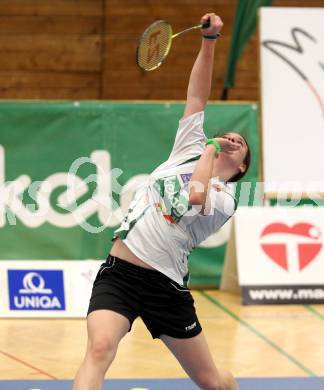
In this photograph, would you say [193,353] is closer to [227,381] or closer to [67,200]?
[227,381]

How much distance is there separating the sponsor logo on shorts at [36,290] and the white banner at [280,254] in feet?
5.59

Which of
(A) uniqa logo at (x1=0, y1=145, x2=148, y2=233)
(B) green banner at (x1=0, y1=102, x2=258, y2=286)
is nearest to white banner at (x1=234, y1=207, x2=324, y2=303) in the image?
(B) green banner at (x1=0, y1=102, x2=258, y2=286)

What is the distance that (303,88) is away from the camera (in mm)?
8633

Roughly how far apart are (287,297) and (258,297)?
267mm

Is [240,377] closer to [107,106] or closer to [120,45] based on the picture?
[107,106]

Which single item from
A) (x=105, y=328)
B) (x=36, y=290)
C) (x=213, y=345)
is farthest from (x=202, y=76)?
(x=36, y=290)

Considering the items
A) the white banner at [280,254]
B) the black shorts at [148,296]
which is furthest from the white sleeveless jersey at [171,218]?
the white banner at [280,254]

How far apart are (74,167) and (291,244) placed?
210 cm

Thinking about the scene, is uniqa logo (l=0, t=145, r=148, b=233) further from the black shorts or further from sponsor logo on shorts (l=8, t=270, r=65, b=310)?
the black shorts

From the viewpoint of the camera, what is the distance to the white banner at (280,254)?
26.6ft

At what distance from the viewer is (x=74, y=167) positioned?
27.3 feet

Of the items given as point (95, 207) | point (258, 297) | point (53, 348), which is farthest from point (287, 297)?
point (53, 348)

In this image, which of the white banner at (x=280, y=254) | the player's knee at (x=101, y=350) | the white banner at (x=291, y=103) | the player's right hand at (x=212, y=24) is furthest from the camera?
the white banner at (x=291, y=103)

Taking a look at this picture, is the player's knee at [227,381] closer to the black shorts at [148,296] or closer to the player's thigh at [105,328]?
the black shorts at [148,296]
